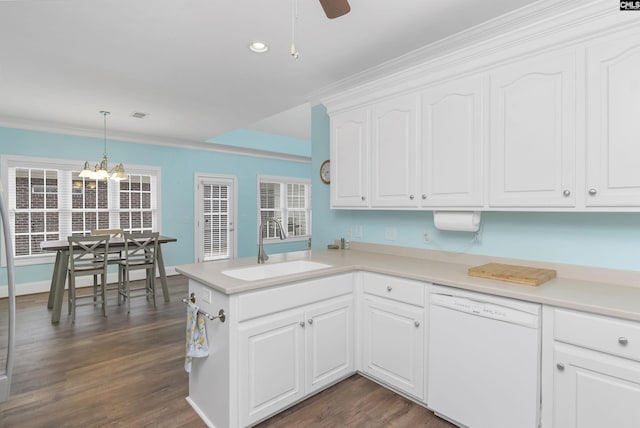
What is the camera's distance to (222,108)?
4.13 m

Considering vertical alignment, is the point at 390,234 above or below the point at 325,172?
below

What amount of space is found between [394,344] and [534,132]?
156 cm

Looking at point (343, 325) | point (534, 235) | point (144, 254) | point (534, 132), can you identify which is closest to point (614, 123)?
point (534, 132)

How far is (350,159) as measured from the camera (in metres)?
2.92

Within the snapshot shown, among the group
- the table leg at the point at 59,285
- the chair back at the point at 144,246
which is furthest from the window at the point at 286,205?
the table leg at the point at 59,285

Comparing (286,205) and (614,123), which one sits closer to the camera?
(614,123)

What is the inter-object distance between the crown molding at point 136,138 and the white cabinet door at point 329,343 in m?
4.97

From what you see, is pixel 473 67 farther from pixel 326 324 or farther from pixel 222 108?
pixel 222 108

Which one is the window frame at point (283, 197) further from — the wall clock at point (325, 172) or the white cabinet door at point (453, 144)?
the white cabinet door at point (453, 144)

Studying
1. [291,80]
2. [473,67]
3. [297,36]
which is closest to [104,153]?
[291,80]

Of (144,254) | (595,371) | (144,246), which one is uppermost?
(144,246)

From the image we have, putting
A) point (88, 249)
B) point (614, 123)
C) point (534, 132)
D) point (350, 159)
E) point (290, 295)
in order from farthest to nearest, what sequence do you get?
point (88, 249) → point (350, 159) → point (290, 295) → point (534, 132) → point (614, 123)

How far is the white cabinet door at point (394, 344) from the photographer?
2.08 metres

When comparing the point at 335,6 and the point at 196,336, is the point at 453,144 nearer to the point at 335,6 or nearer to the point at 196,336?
the point at 335,6
